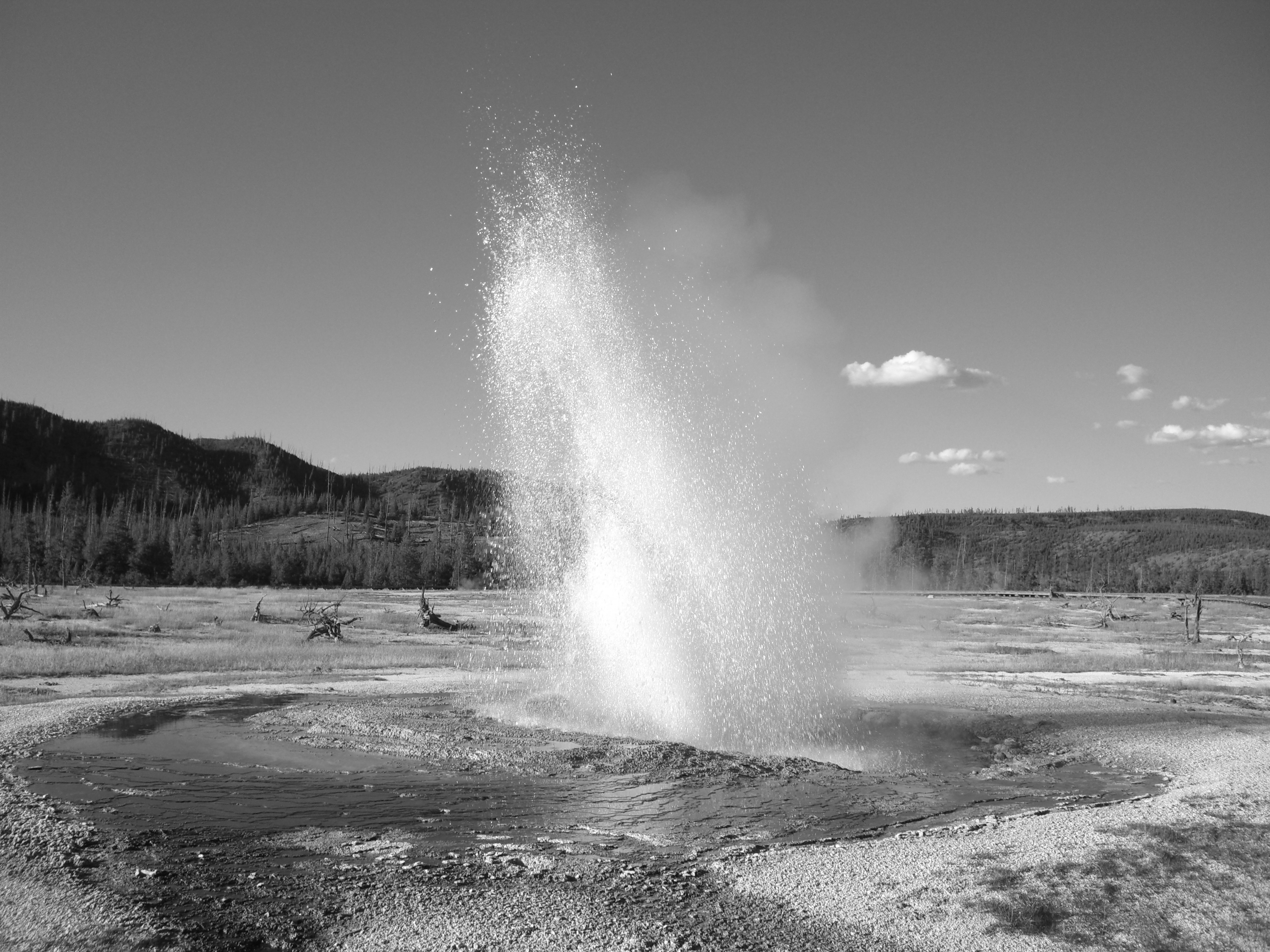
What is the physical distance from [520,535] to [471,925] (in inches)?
636

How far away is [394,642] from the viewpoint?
39.1 meters

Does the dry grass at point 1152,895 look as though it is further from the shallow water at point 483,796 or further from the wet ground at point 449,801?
the shallow water at point 483,796

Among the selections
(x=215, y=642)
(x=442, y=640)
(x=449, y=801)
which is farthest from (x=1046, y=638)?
(x=449, y=801)

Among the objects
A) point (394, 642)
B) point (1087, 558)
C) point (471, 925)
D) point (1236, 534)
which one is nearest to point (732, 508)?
point (471, 925)

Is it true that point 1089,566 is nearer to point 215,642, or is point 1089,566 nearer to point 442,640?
point 442,640

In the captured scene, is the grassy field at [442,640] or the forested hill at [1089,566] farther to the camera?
the forested hill at [1089,566]

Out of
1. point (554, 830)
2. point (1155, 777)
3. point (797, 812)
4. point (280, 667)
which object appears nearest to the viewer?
point (554, 830)

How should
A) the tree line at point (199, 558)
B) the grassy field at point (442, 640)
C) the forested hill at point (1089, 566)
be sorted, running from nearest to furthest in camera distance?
the grassy field at point (442, 640) < the tree line at point (199, 558) < the forested hill at point (1089, 566)

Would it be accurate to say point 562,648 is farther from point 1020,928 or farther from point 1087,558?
point 1087,558

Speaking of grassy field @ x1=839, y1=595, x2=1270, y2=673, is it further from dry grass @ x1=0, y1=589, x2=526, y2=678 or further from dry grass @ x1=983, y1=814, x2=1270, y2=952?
dry grass @ x1=0, y1=589, x2=526, y2=678

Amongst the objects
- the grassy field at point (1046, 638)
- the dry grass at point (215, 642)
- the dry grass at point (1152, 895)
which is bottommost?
the dry grass at point (215, 642)

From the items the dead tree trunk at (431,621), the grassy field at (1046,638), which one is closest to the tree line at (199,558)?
the dead tree trunk at (431,621)

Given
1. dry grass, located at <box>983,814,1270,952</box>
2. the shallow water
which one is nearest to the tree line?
the shallow water

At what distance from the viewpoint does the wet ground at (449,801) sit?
30.1 ft
